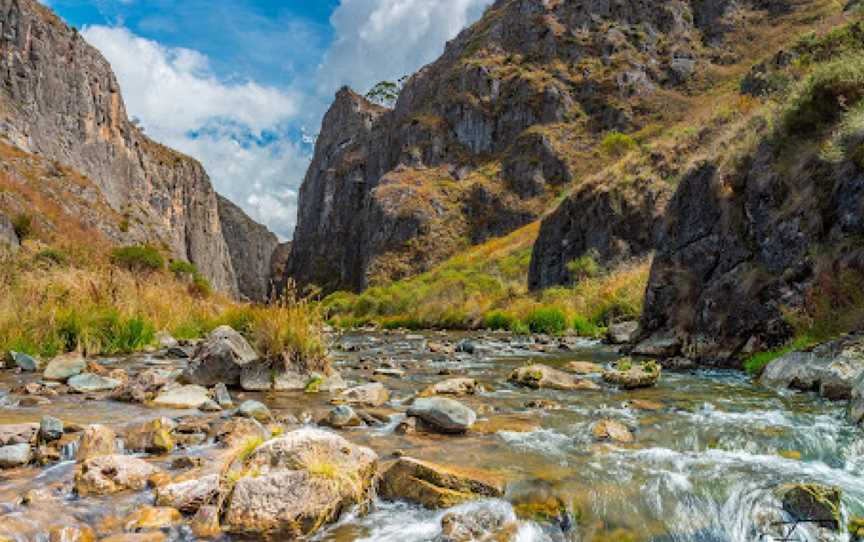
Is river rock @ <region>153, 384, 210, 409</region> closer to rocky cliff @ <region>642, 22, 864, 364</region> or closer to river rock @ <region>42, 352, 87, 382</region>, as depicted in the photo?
river rock @ <region>42, 352, 87, 382</region>

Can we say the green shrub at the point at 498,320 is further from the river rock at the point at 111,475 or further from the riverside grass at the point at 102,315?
the river rock at the point at 111,475

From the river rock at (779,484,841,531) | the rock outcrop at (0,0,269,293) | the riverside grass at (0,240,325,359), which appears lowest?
the river rock at (779,484,841,531)

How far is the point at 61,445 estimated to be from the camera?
5461 millimetres

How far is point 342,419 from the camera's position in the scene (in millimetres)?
6934

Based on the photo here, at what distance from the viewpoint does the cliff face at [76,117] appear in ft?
206

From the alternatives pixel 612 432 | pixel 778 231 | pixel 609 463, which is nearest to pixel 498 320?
pixel 778 231

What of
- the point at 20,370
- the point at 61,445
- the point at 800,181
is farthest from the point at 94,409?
the point at 800,181

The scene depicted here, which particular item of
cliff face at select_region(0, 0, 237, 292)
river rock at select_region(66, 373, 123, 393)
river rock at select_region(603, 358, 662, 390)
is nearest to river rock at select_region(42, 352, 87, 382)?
river rock at select_region(66, 373, 123, 393)

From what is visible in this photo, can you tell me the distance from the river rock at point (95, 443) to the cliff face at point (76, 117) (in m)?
59.8

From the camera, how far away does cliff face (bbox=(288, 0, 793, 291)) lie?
81688 millimetres

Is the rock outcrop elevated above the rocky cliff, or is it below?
above

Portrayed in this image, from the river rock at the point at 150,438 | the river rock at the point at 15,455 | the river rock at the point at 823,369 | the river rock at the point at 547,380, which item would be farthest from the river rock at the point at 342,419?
the river rock at the point at 823,369

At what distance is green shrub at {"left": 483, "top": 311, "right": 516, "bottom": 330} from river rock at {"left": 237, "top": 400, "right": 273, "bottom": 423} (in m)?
20.7

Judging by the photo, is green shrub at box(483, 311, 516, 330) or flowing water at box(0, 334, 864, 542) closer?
flowing water at box(0, 334, 864, 542)
